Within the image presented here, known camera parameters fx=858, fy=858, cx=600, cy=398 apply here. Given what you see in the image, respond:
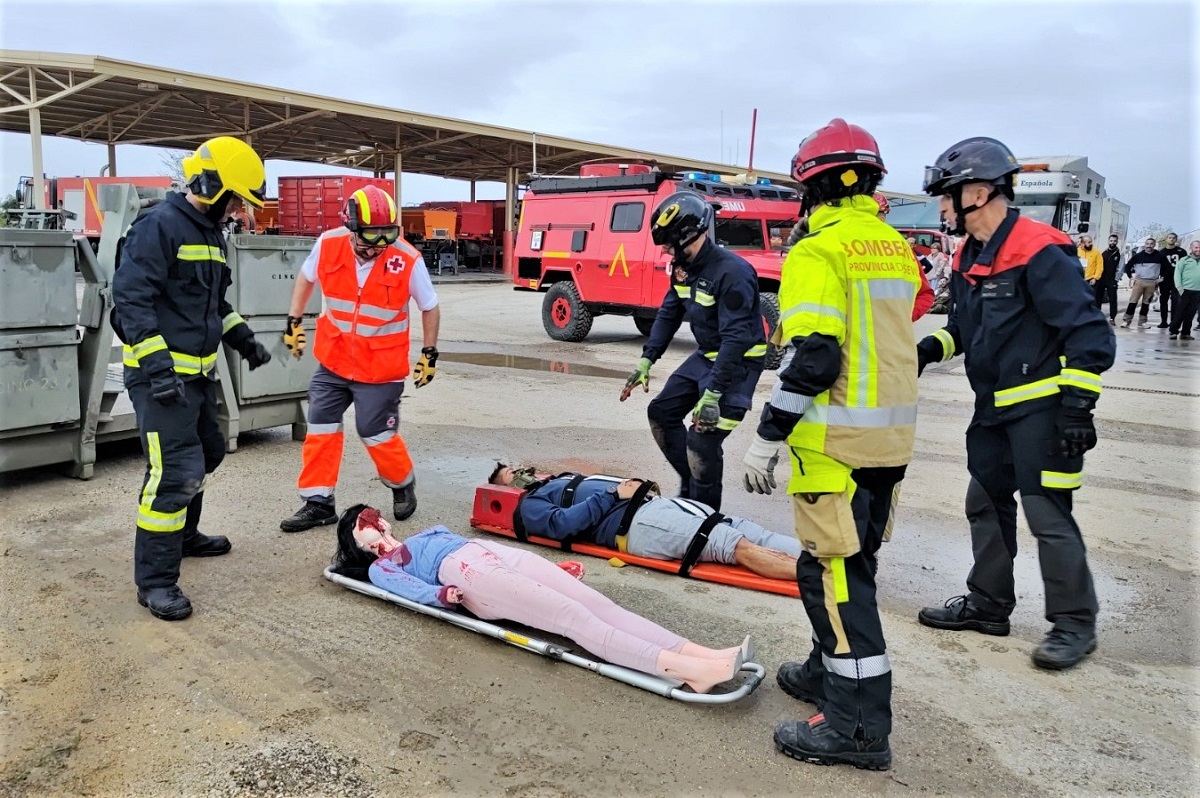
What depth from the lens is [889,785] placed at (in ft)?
8.35

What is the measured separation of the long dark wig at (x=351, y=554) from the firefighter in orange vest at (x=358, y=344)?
917 millimetres

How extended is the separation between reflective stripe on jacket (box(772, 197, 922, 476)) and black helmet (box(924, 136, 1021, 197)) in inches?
34.4

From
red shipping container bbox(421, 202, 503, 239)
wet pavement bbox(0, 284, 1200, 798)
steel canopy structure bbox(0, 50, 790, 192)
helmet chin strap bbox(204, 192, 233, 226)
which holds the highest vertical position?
steel canopy structure bbox(0, 50, 790, 192)

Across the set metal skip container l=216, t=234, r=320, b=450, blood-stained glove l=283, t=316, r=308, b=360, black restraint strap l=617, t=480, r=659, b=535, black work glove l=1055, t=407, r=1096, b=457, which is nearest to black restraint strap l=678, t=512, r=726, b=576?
black restraint strap l=617, t=480, r=659, b=535

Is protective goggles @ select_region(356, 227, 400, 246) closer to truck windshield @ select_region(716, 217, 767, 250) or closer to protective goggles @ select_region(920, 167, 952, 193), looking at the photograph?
protective goggles @ select_region(920, 167, 952, 193)

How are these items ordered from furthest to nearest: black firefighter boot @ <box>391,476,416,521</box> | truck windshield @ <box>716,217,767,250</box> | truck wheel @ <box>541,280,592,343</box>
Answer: truck wheel @ <box>541,280,592,343</box> < truck windshield @ <box>716,217,767,250</box> < black firefighter boot @ <box>391,476,416,521</box>

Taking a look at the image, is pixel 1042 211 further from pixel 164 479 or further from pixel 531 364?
pixel 164 479

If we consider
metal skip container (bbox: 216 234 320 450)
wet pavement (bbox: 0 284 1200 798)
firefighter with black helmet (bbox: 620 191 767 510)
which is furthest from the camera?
metal skip container (bbox: 216 234 320 450)

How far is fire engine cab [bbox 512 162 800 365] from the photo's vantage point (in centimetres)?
1227

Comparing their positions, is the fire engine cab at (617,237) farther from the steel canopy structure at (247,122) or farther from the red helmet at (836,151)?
the red helmet at (836,151)

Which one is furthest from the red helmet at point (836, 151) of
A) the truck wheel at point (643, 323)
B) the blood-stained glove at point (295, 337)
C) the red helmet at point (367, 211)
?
the truck wheel at point (643, 323)

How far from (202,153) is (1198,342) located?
17.6 m

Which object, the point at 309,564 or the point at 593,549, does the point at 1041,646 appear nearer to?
the point at 593,549

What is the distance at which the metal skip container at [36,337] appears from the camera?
5.02 meters
